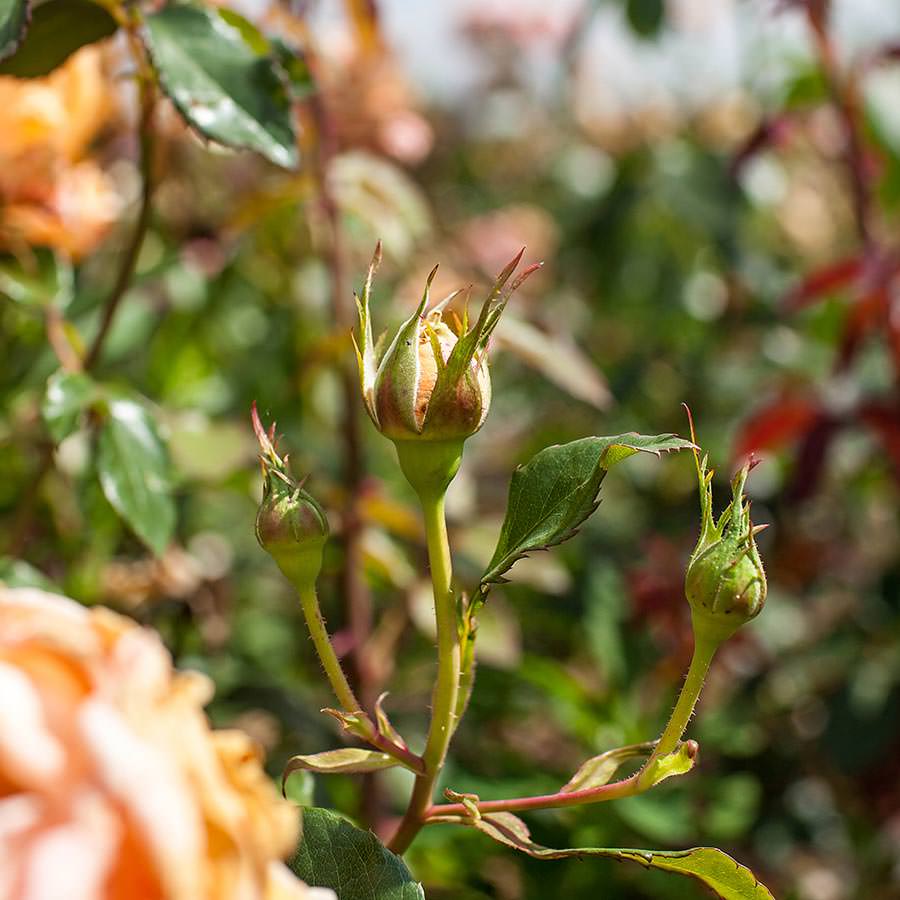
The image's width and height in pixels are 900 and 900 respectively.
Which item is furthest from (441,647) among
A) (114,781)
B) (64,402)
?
(64,402)

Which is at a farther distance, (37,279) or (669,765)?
(37,279)

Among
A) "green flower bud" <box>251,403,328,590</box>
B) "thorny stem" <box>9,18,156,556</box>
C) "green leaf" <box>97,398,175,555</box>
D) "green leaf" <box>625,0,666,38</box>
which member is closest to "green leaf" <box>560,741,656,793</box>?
"green flower bud" <box>251,403,328,590</box>

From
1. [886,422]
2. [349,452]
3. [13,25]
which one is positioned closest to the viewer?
[13,25]

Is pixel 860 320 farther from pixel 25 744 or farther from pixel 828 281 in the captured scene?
pixel 25 744

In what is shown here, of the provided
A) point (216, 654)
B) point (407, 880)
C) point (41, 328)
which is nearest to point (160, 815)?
point (407, 880)

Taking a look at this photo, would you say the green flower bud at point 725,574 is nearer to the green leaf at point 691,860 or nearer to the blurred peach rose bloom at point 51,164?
the green leaf at point 691,860

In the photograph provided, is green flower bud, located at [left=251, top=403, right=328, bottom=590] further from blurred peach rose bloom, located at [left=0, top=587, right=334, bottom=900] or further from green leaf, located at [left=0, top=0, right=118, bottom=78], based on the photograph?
green leaf, located at [left=0, top=0, right=118, bottom=78]
